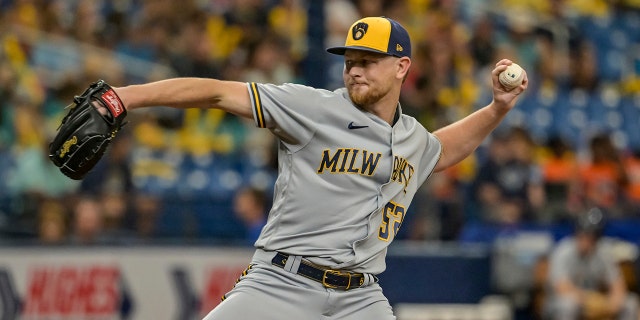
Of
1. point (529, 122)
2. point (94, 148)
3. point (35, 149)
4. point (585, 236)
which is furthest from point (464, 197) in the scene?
point (94, 148)

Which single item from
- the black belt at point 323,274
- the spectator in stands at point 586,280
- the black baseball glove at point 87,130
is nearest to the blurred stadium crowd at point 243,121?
the spectator in stands at point 586,280

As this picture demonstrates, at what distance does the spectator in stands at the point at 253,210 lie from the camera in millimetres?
9719

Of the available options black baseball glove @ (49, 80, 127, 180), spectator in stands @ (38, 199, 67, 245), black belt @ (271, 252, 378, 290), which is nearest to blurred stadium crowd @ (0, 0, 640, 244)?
spectator in stands @ (38, 199, 67, 245)

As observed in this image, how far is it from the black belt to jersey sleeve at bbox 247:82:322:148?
1.64 ft

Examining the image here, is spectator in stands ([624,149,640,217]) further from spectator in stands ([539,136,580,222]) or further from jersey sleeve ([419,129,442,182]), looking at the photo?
jersey sleeve ([419,129,442,182])

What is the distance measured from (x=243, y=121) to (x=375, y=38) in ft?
22.0

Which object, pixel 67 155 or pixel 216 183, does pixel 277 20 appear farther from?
pixel 67 155

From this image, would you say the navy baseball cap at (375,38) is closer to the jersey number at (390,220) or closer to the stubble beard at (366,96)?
the stubble beard at (366,96)

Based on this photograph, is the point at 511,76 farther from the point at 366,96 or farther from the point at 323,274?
the point at 323,274

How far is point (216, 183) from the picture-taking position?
11266 mm

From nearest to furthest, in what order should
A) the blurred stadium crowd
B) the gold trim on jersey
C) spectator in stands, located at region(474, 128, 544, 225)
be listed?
the gold trim on jersey < the blurred stadium crowd < spectator in stands, located at region(474, 128, 544, 225)

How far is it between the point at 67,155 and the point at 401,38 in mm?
1531

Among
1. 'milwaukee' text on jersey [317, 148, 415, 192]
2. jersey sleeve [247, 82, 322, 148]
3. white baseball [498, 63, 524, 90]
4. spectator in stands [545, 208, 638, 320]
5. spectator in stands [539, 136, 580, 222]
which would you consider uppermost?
white baseball [498, 63, 524, 90]

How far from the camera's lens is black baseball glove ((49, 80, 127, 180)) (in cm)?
465
